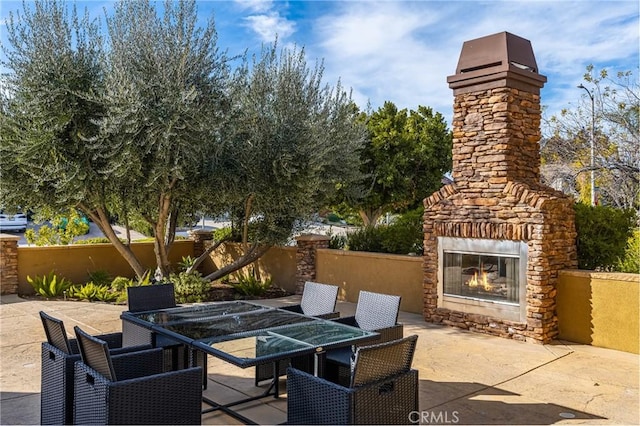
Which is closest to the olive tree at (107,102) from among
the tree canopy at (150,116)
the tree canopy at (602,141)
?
the tree canopy at (150,116)

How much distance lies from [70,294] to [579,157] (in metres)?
13.3

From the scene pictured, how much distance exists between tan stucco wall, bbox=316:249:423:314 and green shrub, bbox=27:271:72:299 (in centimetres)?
526

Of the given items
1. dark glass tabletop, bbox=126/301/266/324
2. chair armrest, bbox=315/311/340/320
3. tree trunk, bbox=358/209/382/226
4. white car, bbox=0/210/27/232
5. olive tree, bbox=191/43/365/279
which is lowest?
chair armrest, bbox=315/311/340/320

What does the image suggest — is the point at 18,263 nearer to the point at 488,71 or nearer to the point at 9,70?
the point at 9,70

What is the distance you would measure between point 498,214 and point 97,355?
5.80 m

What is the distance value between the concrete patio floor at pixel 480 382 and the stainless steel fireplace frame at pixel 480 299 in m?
0.38

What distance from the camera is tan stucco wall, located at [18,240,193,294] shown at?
11008 mm

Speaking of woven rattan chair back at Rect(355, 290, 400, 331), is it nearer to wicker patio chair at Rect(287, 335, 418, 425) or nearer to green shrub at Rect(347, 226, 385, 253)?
wicker patio chair at Rect(287, 335, 418, 425)

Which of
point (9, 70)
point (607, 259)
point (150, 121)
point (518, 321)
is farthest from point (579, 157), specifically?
point (9, 70)

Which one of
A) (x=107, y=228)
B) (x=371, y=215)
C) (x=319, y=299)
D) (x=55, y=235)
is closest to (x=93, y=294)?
(x=107, y=228)

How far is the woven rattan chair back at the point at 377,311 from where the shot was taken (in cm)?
518

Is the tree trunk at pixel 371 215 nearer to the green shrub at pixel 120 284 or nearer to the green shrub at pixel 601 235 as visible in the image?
the green shrub at pixel 120 284

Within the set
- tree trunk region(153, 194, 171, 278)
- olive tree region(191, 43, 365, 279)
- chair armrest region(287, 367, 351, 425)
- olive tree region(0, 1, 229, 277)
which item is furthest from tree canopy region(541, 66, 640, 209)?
chair armrest region(287, 367, 351, 425)

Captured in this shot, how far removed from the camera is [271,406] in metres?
4.67
